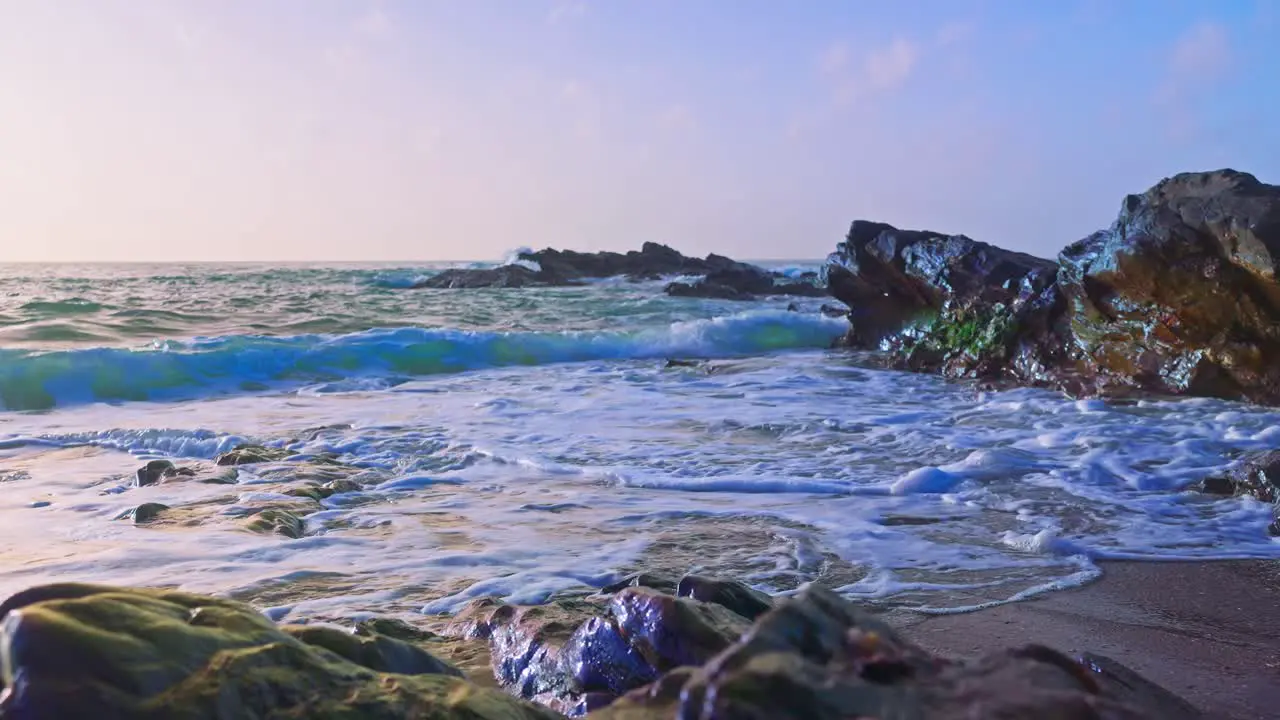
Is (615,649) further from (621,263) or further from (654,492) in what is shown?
(621,263)

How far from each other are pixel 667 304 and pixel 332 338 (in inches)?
412

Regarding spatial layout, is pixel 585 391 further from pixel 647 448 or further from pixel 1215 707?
pixel 1215 707

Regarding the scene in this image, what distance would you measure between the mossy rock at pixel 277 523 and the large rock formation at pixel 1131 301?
6737 millimetres

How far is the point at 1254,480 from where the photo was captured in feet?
15.1

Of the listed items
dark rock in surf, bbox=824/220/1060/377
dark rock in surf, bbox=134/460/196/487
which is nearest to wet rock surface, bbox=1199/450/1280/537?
dark rock in surf, bbox=824/220/1060/377

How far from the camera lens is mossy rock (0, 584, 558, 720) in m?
1.46

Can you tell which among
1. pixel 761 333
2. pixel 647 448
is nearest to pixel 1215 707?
pixel 647 448

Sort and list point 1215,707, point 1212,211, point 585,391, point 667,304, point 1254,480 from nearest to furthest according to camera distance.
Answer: point 1215,707
point 1254,480
point 1212,211
point 585,391
point 667,304

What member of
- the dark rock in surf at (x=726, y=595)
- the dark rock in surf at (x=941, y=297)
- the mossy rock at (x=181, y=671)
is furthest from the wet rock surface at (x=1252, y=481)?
the dark rock in surf at (x=941, y=297)

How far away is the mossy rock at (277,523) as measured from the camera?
415 centimetres

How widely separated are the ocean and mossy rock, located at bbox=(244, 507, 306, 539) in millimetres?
57

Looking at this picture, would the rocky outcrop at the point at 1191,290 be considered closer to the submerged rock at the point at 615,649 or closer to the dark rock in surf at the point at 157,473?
the submerged rock at the point at 615,649

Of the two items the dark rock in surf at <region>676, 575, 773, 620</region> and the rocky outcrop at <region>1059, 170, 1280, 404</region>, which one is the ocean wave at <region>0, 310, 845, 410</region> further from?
the dark rock in surf at <region>676, 575, 773, 620</region>

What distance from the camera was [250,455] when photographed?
5914 mm
